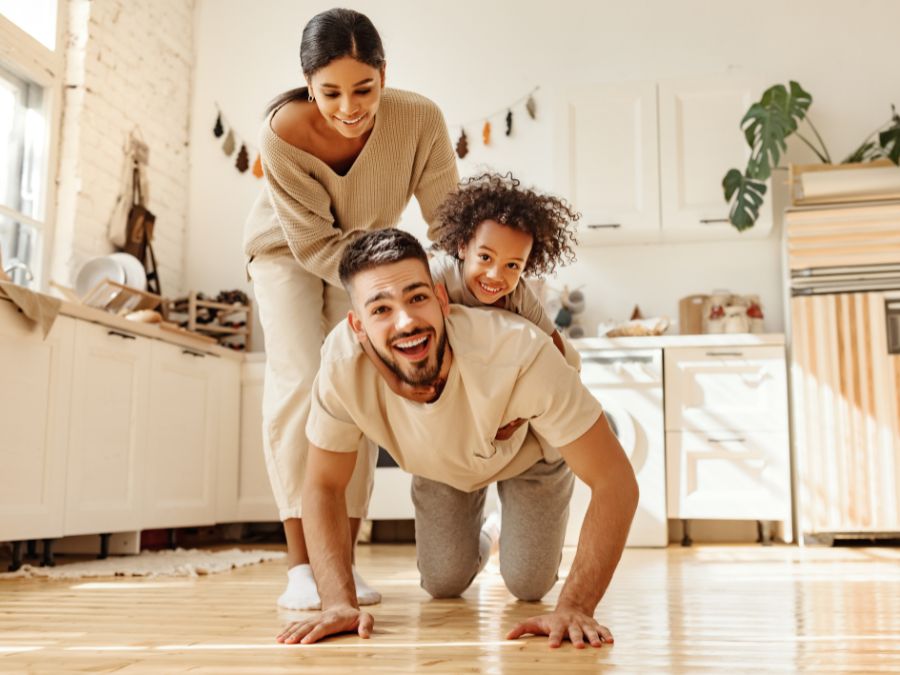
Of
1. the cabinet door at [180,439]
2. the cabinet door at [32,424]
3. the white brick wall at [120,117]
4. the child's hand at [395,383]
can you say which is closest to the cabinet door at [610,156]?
the cabinet door at [180,439]

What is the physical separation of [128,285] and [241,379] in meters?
0.71

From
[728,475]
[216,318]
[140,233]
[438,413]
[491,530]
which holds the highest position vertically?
[140,233]

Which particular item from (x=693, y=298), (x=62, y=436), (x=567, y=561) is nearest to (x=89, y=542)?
(x=62, y=436)

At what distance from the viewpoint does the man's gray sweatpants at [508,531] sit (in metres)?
2.16

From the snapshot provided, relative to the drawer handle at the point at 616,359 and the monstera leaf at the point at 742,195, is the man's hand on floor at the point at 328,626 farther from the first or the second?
the monstera leaf at the point at 742,195

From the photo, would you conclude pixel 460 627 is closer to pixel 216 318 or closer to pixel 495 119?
pixel 216 318

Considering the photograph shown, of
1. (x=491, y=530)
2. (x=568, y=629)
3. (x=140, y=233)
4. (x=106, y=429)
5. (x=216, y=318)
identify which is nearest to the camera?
(x=568, y=629)

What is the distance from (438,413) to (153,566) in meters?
1.83

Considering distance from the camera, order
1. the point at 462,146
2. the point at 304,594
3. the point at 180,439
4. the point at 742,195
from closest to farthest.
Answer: the point at 304,594, the point at 180,439, the point at 742,195, the point at 462,146

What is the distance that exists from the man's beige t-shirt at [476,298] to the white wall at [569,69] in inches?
119

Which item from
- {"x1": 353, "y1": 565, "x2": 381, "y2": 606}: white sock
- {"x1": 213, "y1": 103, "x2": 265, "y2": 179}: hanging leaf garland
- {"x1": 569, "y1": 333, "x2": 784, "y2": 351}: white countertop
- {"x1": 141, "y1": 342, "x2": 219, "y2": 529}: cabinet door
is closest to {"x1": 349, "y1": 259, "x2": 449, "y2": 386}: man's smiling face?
{"x1": 353, "y1": 565, "x2": 381, "y2": 606}: white sock

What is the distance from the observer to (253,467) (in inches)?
183

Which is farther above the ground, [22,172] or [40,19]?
[40,19]

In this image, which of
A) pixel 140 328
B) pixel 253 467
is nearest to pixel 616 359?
pixel 253 467
